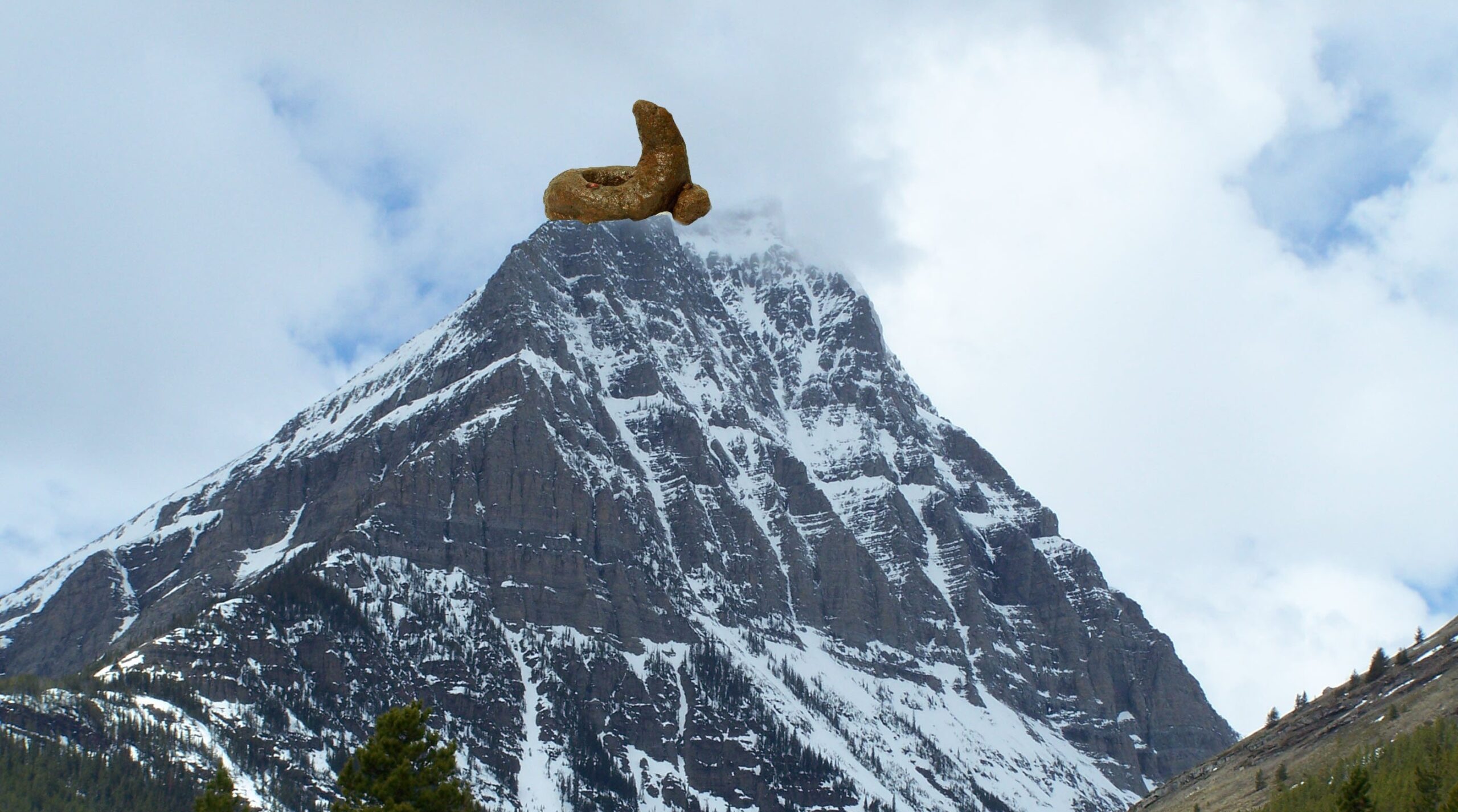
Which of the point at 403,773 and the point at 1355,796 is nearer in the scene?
the point at 403,773

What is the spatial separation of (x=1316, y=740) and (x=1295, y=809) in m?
33.9

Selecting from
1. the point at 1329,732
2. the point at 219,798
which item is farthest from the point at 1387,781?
the point at 219,798

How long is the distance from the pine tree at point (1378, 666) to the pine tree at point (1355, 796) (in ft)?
231

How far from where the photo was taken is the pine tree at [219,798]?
187ft

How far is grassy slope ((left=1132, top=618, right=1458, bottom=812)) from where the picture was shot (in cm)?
11062

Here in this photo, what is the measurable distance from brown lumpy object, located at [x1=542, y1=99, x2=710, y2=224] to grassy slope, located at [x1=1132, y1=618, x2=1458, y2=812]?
95146mm

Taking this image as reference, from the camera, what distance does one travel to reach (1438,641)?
133375 mm

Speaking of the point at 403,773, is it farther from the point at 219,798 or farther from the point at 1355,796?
the point at 1355,796

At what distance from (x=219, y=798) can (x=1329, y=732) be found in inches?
3637

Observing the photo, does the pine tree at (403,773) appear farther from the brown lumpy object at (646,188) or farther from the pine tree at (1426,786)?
the pine tree at (1426,786)

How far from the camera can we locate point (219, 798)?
191 ft

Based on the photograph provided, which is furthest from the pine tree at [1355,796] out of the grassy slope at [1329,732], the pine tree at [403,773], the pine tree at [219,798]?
the pine tree at [219,798]

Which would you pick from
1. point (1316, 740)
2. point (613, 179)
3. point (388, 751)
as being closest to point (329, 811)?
point (388, 751)

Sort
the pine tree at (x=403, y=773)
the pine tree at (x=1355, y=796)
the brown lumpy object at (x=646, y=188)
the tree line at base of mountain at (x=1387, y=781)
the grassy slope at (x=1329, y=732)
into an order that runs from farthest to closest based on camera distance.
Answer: the grassy slope at (x=1329, y=732)
the tree line at base of mountain at (x=1387, y=781)
the pine tree at (x=1355, y=796)
the pine tree at (x=403, y=773)
the brown lumpy object at (x=646, y=188)
